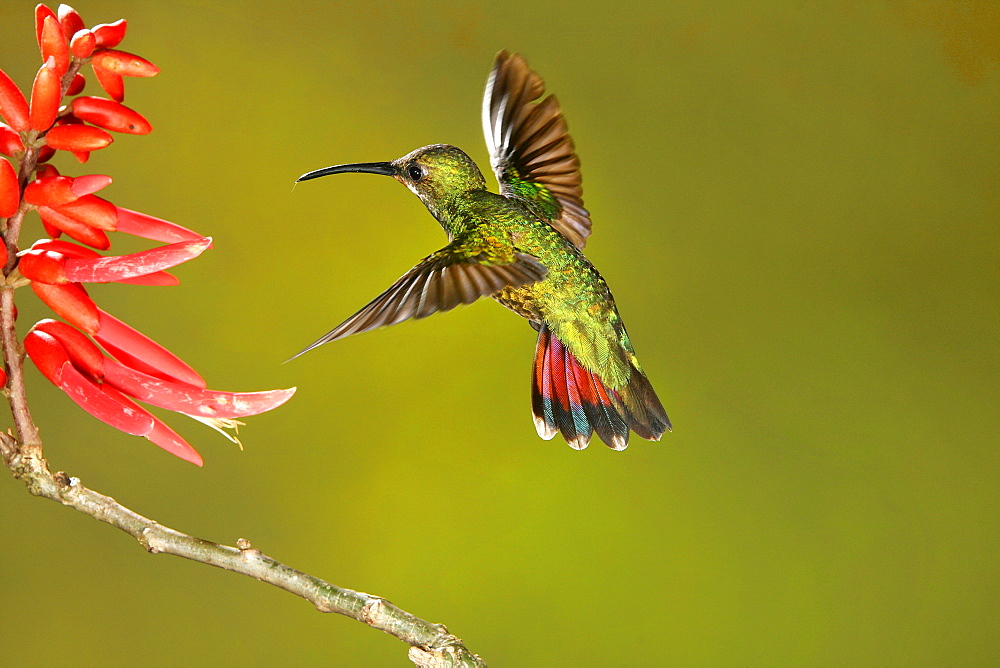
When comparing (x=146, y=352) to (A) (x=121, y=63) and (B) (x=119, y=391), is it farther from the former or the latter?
(A) (x=121, y=63)

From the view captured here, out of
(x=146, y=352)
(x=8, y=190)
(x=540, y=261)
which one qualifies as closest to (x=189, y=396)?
(x=146, y=352)

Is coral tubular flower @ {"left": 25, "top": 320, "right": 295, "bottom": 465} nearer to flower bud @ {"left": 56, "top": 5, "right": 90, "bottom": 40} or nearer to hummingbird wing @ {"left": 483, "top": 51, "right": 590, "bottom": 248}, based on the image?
flower bud @ {"left": 56, "top": 5, "right": 90, "bottom": 40}

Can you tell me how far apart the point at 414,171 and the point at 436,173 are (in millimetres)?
16

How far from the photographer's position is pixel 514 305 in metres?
0.68

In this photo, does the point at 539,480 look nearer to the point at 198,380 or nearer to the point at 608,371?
the point at 608,371

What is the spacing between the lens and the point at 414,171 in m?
0.62

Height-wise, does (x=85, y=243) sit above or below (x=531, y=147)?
below

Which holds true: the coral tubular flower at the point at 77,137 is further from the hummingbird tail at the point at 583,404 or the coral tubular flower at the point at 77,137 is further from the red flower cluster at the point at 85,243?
the hummingbird tail at the point at 583,404

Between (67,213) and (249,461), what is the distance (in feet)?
2.70

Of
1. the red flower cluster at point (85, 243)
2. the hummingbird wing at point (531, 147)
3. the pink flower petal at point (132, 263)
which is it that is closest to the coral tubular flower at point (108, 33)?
the red flower cluster at point (85, 243)

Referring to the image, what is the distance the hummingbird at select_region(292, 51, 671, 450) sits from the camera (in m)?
0.61

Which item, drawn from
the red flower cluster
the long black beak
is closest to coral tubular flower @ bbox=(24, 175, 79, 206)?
the red flower cluster

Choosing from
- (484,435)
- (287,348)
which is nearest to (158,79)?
(287,348)

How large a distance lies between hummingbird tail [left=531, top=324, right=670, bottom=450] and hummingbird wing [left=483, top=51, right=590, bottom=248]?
0.52 ft
